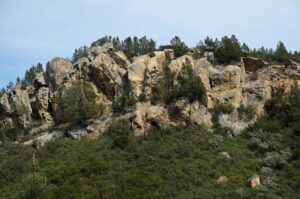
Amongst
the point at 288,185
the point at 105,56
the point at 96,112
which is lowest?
the point at 288,185

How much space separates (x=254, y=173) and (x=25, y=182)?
78.8 feet

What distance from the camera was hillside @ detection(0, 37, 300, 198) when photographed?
1987 inches

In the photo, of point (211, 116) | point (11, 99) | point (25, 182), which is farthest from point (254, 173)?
point (11, 99)

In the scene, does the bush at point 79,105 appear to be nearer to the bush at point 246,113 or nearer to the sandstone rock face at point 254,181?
the bush at point 246,113

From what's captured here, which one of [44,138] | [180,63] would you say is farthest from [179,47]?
[44,138]

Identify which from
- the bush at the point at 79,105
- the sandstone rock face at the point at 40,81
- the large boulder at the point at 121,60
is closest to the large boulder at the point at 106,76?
the large boulder at the point at 121,60

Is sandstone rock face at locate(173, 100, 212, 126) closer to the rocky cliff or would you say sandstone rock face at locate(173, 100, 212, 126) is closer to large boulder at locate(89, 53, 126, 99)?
the rocky cliff

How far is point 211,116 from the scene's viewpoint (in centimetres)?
6378

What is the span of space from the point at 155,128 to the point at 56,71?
2228cm

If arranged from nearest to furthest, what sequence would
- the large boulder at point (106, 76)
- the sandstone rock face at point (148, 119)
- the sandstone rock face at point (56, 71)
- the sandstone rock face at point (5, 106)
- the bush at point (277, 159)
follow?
the bush at point (277, 159)
the sandstone rock face at point (148, 119)
the large boulder at point (106, 76)
the sandstone rock face at point (56, 71)
the sandstone rock face at point (5, 106)

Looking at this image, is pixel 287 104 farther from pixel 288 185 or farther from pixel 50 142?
pixel 50 142

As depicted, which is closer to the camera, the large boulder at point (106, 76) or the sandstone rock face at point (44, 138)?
the sandstone rock face at point (44, 138)

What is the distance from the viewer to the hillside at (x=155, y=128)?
50.5 metres

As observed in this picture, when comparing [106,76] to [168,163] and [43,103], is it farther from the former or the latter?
[168,163]
